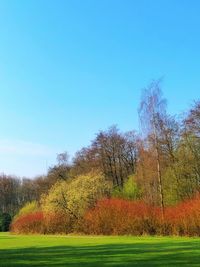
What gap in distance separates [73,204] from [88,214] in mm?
Answer: 6262

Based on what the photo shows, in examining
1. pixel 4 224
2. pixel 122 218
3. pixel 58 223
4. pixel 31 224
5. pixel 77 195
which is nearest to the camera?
pixel 122 218

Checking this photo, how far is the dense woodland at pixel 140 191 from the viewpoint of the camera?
3291 cm

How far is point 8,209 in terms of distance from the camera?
9050 cm

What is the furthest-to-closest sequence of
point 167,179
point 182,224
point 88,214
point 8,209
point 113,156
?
point 8,209
point 113,156
point 167,179
point 88,214
point 182,224

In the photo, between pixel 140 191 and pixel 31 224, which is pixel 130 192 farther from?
pixel 31 224

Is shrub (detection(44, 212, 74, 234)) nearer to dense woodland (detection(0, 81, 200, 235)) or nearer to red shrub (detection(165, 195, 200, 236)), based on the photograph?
dense woodland (detection(0, 81, 200, 235))

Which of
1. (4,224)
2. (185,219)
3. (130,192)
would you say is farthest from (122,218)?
(4,224)

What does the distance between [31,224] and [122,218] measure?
16.9 meters

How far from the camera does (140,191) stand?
49.2 meters

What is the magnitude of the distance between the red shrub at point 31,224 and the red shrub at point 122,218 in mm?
9449

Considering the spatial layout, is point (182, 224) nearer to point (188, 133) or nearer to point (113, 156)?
point (188, 133)

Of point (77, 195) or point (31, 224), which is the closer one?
point (77, 195)

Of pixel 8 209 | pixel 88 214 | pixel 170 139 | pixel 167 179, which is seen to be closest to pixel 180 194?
pixel 167 179

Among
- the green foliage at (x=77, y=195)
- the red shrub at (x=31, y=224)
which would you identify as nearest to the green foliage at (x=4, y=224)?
the red shrub at (x=31, y=224)
